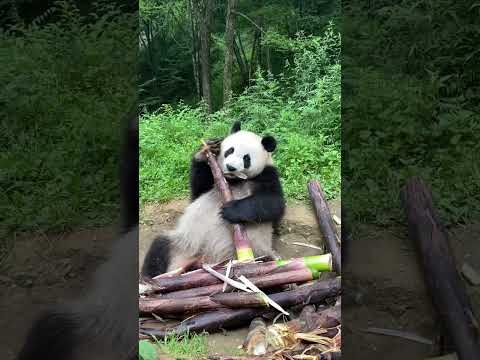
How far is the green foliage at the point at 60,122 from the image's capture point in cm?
167

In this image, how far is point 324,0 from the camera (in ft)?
10.4

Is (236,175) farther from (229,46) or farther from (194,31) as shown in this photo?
(194,31)

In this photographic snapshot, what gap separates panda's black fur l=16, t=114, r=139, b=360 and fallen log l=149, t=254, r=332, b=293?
4.19 feet

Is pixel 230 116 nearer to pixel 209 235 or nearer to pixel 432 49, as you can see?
pixel 209 235

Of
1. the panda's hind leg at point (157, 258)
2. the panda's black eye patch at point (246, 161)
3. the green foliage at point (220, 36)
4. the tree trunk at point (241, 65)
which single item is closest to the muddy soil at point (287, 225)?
the panda's hind leg at point (157, 258)

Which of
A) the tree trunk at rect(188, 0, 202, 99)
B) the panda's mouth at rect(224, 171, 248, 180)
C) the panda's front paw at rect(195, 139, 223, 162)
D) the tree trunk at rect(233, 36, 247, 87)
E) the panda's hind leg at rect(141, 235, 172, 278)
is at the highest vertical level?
the tree trunk at rect(188, 0, 202, 99)

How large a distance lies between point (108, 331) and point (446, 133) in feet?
4.43

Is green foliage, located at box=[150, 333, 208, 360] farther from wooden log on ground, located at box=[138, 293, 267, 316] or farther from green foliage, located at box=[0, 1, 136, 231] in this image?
green foliage, located at box=[0, 1, 136, 231]

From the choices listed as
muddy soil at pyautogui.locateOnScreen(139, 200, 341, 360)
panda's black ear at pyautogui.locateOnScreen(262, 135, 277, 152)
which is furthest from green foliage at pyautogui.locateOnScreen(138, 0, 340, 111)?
muddy soil at pyautogui.locateOnScreen(139, 200, 341, 360)

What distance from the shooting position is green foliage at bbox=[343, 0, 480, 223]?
157 centimetres

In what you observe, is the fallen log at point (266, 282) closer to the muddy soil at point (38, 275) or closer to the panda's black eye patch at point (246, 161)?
the panda's black eye patch at point (246, 161)

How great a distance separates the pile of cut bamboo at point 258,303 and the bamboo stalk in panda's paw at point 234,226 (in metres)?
0.19

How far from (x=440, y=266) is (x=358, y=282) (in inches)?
11.1

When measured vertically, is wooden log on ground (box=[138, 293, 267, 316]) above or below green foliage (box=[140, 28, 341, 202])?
below
